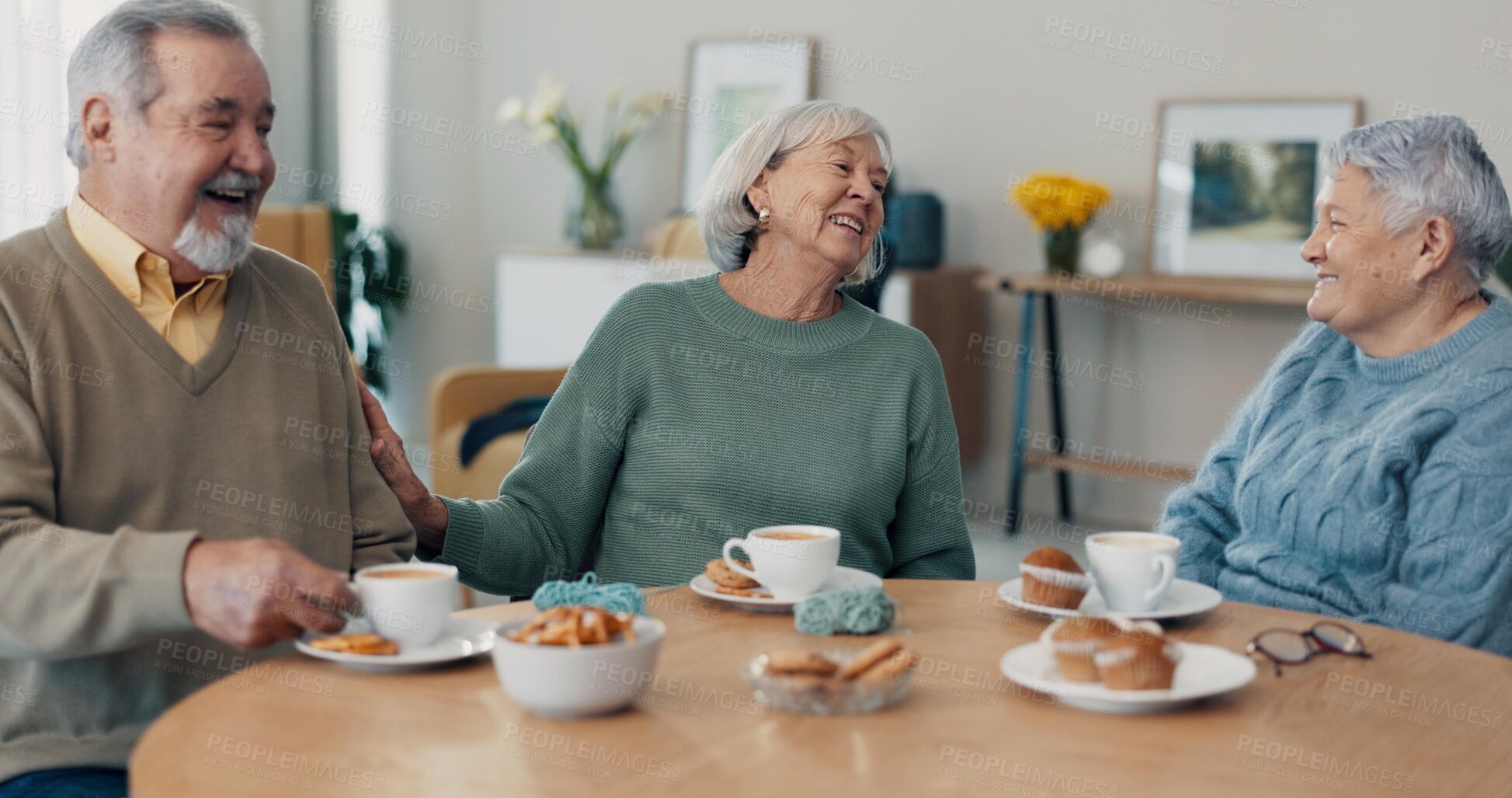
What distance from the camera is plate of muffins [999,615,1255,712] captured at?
1.10m

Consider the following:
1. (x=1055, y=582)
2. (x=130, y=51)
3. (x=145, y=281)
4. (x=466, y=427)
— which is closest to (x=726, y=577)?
(x=1055, y=582)

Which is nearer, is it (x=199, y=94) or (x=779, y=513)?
(x=199, y=94)

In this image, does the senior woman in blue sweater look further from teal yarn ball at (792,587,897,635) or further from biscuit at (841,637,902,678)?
biscuit at (841,637,902,678)

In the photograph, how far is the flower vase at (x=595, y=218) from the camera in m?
5.68

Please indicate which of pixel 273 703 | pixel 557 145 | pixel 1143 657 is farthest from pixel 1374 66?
pixel 273 703

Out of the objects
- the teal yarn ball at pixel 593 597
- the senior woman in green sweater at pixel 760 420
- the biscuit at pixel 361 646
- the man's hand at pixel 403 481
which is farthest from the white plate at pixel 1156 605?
the man's hand at pixel 403 481

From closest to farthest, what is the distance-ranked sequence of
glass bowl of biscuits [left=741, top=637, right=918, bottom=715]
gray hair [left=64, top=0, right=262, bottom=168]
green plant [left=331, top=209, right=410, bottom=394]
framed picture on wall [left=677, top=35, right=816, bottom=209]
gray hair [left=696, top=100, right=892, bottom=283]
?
glass bowl of biscuits [left=741, top=637, right=918, bottom=715], gray hair [left=64, top=0, right=262, bottom=168], gray hair [left=696, top=100, right=892, bottom=283], framed picture on wall [left=677, top=35, right=816, bottom=209], green plant [left=331, top=209, right=410, bottom=394]

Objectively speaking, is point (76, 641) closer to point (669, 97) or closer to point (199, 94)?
point (199, 94)

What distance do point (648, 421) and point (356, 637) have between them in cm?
79

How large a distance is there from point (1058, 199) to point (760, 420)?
2887mm

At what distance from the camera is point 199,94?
55.9 inches

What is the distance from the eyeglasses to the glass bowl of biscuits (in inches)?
13.8

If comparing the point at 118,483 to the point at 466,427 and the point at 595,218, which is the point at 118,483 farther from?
the point at 595,218

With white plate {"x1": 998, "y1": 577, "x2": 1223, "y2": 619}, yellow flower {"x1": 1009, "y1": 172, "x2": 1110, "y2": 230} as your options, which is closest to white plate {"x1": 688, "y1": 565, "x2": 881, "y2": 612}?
white plate {"x1": 998, "y1": 577, "x2": 1223, "y2": 619}
